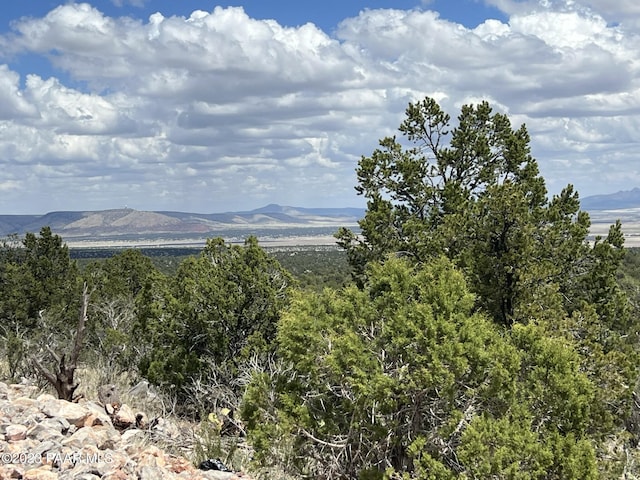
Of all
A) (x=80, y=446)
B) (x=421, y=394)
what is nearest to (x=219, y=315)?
(x=421, y=394)

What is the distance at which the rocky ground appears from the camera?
7496mm

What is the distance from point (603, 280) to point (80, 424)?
13.0m

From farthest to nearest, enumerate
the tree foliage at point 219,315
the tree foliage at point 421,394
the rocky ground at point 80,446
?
the tree foliage at point 219,315 → the tree foliage at point 421,394 → the rocky ground at point 80,446

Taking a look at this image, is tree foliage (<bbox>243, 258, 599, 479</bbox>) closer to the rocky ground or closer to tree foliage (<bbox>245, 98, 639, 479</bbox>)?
tree foliage (<bbox>245, 98, 639, 479</bbox>)

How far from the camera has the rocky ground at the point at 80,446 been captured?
750 centimetres

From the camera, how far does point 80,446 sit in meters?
8.42

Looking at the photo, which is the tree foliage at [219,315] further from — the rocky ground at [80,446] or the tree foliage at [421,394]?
the rocky ground at [80,446]

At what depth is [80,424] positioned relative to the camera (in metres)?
9.76

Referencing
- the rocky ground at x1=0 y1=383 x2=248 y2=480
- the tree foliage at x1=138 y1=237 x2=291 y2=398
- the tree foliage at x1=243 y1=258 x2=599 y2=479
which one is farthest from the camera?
the tree foliage at x1=138 y1=237 x2=291 y2=398

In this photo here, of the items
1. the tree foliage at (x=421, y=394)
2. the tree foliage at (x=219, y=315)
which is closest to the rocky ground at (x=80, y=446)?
the tree foliage at (x=421, y=394)

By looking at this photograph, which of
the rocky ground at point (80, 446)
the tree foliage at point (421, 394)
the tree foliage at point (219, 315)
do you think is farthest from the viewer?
the tree foliage at point (219, 315)

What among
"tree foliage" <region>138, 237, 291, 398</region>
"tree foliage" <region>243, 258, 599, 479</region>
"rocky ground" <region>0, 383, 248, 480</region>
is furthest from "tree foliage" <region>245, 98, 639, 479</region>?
"tree foliage" <region>138, 237, 291, 398</region>

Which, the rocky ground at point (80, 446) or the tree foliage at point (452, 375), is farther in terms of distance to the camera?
the tree foliage at point (452, 375)

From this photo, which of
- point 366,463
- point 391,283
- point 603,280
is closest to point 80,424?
point 366,463
